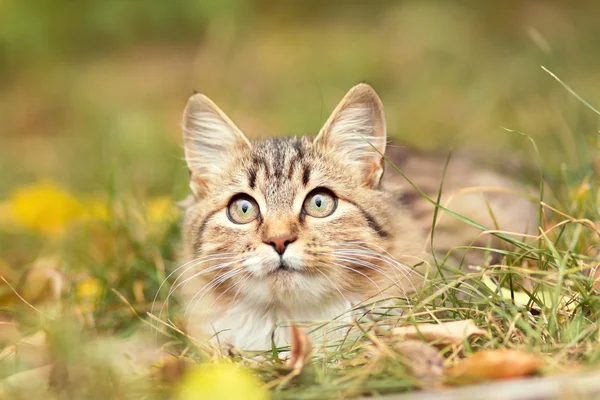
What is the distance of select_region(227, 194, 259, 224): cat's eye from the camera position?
2.91 meters

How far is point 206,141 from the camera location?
325cm

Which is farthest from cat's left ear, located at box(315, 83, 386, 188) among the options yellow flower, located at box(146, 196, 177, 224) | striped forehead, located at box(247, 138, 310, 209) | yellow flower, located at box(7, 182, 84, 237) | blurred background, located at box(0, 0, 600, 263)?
yellow flower, located at box(7, 182, 84, 237)

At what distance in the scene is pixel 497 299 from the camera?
2504 mm

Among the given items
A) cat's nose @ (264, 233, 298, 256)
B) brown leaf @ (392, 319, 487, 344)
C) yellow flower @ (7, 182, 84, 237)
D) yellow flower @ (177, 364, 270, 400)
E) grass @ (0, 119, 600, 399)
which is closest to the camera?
yellow flower @ (177, 364, 270, 400)

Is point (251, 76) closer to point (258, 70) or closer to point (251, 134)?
point (258, 70)

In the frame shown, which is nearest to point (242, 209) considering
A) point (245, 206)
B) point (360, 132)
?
point (245, 206)

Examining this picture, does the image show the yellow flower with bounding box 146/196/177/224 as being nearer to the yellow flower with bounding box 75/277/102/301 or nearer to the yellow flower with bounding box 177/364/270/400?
the yellow flower with bounding box 75/277/102/301

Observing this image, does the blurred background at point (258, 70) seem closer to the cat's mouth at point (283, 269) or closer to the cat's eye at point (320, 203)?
the cat's eye at point (320, 203)

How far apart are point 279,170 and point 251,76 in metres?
4.97

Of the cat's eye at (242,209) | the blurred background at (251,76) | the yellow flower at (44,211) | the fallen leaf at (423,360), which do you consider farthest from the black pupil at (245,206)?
the yellow flower at (44,211)

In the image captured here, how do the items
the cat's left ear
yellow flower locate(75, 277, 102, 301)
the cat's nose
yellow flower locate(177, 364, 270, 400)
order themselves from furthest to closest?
yellow flower locate(75, 277, 102, 301), the cat's left ear, the cat's nose, yellow flower locate(177, 364, 270, 400)

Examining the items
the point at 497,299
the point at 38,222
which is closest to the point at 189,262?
the point at 497,299

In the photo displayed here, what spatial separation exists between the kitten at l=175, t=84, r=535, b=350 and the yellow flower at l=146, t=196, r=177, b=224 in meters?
0.61

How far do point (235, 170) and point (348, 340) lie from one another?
931 millimetres
